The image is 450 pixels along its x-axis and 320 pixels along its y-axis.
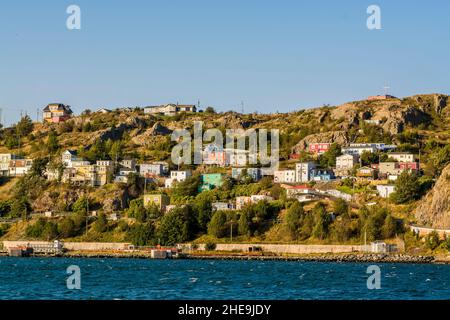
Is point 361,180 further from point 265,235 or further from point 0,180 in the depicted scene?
point 0,180

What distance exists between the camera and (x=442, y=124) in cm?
13025

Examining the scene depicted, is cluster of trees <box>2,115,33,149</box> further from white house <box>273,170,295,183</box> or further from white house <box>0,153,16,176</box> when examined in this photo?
white house <box>273,170,295,183</box>

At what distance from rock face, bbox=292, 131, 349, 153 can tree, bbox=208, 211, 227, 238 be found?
129ft

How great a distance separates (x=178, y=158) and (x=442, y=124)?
4282cm

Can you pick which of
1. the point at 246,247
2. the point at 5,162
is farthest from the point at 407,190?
the point at 5,162

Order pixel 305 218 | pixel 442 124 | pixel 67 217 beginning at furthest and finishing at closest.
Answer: pixel 442 124 < pixel 67 217 < pixel 305 218

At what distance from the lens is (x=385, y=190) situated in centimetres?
8856

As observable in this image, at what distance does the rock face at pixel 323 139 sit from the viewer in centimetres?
12138

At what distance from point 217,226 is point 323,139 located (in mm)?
43652

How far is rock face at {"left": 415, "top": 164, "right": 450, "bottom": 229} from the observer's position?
248 ft

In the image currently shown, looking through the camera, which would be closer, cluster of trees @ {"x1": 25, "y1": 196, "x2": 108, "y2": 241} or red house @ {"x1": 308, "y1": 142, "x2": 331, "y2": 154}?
cluster of trees @ {"x1": 25, "y1": 196, "x2": 108, "y2": 241}

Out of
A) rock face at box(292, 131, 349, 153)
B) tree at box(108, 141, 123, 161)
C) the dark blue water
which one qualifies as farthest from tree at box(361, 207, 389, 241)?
tree at box(108, 141, 123, 161)
